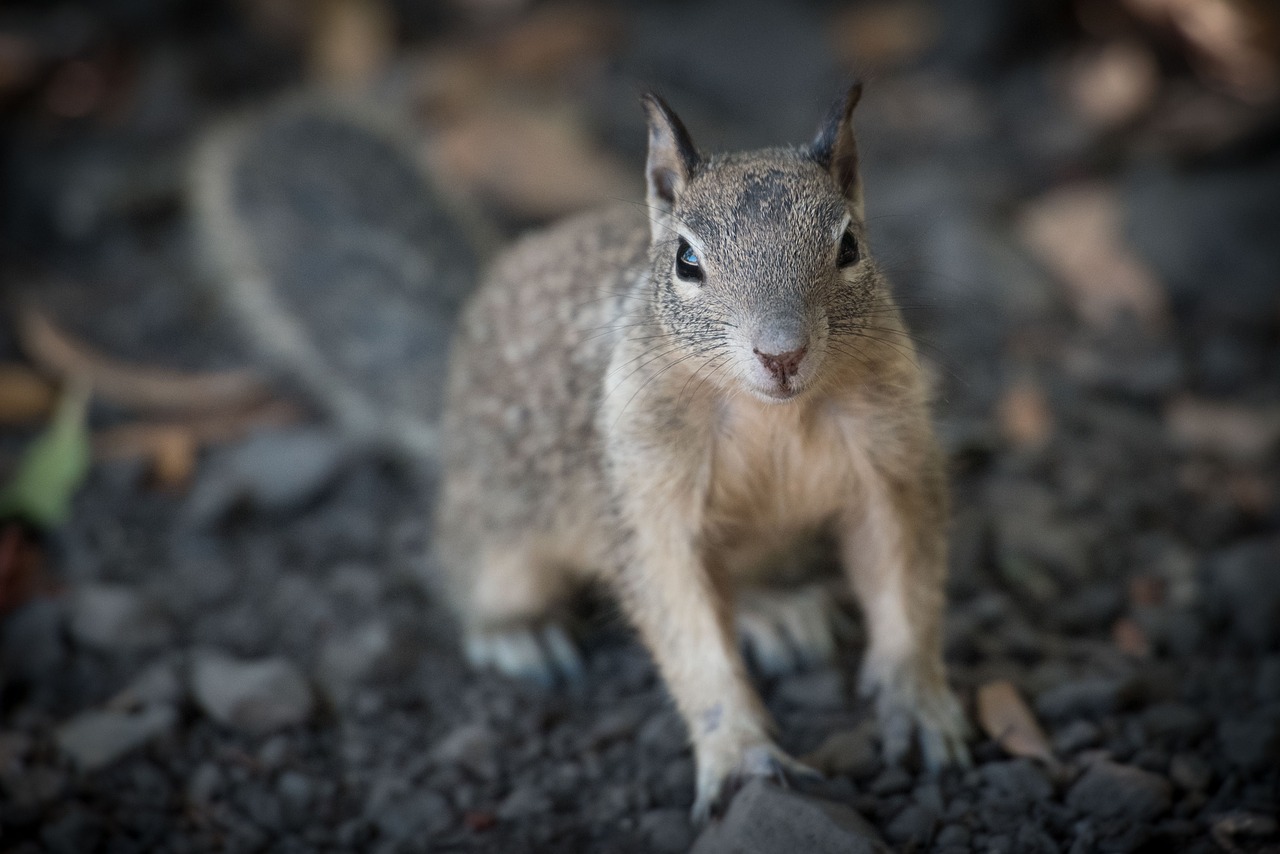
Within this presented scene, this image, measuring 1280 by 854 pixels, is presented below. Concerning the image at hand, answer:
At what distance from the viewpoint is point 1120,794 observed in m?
2.99

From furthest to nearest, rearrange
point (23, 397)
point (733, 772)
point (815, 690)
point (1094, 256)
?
point (1094, 256)
point (23, 397)
point (815, 690)
point (733, 772)

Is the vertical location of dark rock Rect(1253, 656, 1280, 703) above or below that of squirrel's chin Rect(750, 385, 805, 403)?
below

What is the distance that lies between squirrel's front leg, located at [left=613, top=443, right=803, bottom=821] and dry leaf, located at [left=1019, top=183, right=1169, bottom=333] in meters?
3.25

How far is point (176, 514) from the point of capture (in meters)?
4.81

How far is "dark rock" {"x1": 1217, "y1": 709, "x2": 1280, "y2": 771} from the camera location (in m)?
3.19

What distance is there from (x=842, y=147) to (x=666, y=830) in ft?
6.04

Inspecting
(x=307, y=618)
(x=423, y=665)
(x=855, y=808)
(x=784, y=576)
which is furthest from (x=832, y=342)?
(x=307, y=618)

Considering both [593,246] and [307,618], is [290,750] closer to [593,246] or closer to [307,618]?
[307,618]

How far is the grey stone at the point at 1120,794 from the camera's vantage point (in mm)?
Result: 2957

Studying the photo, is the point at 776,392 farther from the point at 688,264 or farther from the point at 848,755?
the point at 848,755

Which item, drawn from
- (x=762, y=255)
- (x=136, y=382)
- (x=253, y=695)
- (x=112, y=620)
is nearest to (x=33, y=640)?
(x=112, y=620)

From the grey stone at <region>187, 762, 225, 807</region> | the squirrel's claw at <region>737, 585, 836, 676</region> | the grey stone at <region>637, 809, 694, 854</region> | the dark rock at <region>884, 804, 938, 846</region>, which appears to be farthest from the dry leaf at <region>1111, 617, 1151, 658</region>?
the grey stone at <region>187, 762, 225, 807</region>

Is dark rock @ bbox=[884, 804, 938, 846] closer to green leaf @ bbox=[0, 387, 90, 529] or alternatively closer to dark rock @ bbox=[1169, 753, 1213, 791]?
dark rock @ bbox=[1169, 753, 1213, 791]

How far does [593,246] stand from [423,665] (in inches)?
59.6
